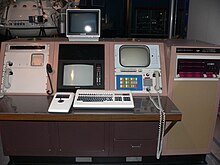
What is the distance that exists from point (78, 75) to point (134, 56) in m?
0.51

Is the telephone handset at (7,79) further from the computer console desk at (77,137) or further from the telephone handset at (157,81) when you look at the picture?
the telephone handset at (157,81)

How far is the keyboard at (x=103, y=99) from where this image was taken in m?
1.51

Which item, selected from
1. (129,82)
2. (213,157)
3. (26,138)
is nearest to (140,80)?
(129,82)

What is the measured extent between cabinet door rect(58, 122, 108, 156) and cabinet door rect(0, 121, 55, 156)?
0.11 m

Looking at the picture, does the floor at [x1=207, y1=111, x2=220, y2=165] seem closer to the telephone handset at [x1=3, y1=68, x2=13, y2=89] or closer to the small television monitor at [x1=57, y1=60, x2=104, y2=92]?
the small television monitor at [x1=57, y1=60, x2=104, y2=92]

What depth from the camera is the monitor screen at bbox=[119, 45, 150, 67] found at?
191 centimetres

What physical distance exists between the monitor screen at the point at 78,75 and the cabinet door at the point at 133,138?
1.39ft

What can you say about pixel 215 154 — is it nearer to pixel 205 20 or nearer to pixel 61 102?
pixel 61 102

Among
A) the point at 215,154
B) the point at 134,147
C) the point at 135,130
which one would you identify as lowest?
the point at 215,154

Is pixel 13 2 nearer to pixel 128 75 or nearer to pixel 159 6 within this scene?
pixel 128 75

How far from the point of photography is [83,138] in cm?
185

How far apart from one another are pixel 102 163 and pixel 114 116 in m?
0.80

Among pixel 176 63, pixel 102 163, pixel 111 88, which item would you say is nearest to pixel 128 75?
pixel 111 88

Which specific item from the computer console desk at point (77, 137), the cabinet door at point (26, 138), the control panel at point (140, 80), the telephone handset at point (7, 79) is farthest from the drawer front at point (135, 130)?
the telephone handset at point (7, 79)
